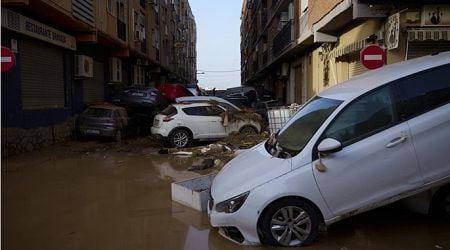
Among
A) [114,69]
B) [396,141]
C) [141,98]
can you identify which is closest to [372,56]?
[396,141]

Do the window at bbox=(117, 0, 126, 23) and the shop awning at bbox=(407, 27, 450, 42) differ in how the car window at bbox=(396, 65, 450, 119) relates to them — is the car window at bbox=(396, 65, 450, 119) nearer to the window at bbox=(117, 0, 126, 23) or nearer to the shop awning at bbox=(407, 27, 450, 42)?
the shop awning at bbox=(407, 27, 450, 42)

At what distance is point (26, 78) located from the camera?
1427 centimetres

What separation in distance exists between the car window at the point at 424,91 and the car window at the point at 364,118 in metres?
0.15

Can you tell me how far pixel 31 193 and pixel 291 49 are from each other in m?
17.1

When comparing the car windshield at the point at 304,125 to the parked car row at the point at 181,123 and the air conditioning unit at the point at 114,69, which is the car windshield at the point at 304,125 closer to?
the parked car row at the point at 181,123

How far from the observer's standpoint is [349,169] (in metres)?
4.91

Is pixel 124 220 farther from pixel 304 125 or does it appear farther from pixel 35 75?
pixel 35 75

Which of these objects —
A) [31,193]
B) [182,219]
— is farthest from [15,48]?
[182,219]

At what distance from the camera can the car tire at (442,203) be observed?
559 cm

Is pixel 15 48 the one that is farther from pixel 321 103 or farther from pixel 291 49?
pixel 291 49

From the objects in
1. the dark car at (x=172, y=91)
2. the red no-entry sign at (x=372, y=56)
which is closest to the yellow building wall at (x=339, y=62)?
the red no-entry sign at (x=372, y=56)

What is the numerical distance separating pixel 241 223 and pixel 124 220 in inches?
83.8

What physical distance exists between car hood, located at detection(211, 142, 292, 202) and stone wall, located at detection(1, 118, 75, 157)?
9.11 metres

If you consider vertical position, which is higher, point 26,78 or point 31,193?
point 26,78
